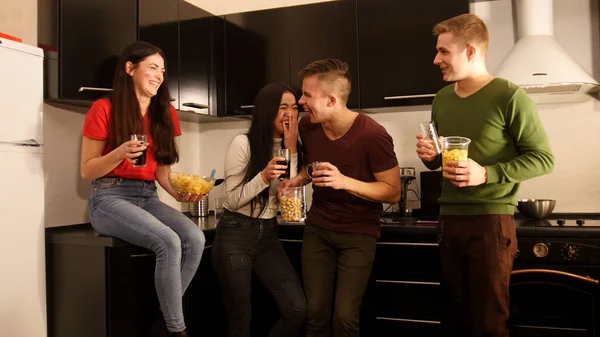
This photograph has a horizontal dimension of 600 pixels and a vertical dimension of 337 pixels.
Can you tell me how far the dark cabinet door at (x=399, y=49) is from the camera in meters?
3.04

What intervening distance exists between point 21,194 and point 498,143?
1.93 meters

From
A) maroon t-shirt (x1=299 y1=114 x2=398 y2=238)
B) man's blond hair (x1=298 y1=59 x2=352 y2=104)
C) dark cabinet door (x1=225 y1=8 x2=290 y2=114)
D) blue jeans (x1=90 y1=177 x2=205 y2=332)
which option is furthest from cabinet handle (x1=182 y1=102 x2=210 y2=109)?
maroon t-shirt (x1=299 y1=114 x2=398 y2=238)

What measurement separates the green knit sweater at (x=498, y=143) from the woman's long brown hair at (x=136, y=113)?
1286 millimetres

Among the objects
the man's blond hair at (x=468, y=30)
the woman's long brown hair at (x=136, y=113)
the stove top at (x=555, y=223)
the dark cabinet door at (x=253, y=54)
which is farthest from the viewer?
the dark cabinet door at (x=253, y=54)

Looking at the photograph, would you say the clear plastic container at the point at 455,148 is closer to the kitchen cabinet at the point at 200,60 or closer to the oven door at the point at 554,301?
the oven door at the point at 554,301

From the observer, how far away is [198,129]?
395 centimetres

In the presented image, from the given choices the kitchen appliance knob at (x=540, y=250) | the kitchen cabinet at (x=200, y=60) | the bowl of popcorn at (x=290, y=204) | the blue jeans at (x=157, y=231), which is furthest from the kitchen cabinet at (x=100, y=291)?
the kitchen appliance knob at (x=540, y=250)

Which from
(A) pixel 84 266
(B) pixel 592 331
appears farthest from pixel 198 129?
(B) pixel 592 331

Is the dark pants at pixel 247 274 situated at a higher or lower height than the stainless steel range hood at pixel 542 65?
lower

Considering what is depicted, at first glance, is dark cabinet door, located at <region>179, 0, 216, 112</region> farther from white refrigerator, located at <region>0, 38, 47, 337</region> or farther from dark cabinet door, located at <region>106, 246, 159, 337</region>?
dark cabinet door, located at <region>106, 246, 159, 337</region>

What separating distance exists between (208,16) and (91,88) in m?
1.10

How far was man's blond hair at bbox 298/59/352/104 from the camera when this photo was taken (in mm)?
2199

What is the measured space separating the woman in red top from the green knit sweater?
113cm

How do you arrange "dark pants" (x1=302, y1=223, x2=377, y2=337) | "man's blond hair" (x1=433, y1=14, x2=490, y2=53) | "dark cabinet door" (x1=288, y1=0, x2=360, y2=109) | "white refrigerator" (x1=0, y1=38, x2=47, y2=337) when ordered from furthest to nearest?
"dark cabinet door" (x1=288, y1=0, x2=360, y2=109), "white refrigerator" (x1=0, y1=38, x2=47, y2=337), "dark pants" (x1=302, y1=223, x2=377, y2=337), "man's blond hair" (x1=433, y1=14, x2=490, y2=53)
